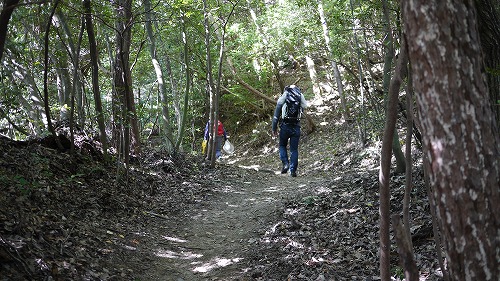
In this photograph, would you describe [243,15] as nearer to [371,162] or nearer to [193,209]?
[371,162]

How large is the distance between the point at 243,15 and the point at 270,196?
17768 mm

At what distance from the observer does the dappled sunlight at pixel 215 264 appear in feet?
18.1

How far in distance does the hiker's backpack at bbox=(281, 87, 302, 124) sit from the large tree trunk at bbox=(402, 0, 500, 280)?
26.3 ft

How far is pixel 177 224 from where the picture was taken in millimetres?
7266

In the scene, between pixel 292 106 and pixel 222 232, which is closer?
pixel 222 232

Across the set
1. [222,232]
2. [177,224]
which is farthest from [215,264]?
[177,224]

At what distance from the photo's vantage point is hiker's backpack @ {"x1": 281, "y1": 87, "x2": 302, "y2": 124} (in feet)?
34.0

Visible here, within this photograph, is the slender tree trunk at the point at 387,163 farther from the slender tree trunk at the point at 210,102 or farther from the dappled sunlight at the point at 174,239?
the slender tree trunk at the point at 210,102

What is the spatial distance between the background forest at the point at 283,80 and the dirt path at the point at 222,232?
6.67ft

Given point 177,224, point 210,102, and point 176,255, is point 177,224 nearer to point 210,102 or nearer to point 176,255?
point 176,255

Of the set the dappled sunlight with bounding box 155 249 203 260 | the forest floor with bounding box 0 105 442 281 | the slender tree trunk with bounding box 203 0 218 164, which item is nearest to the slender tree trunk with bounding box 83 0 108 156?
the forest floor with bounding box 0 105 442 281

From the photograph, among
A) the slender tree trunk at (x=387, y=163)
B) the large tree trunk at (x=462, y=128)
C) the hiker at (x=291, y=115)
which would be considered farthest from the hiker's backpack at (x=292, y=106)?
the large tree trunk at (x=462, y=128)

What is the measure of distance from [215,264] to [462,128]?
4128 mm

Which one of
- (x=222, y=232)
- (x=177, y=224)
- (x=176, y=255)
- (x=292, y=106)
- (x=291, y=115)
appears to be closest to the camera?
(x=176, y=255)
